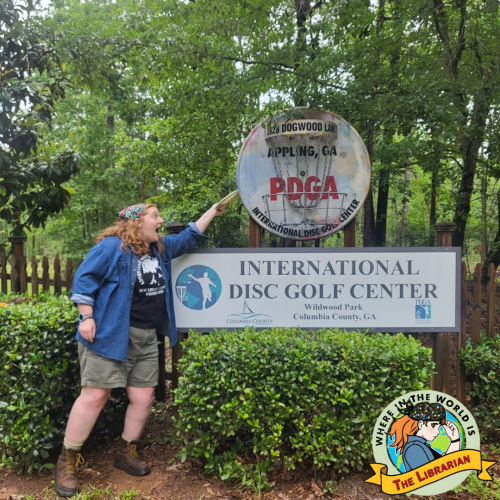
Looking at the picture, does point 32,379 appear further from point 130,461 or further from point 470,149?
point 470,149

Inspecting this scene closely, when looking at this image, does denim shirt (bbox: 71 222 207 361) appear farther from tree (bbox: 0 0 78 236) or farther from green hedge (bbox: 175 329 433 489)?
tree (bbox: 0 0 78 236)

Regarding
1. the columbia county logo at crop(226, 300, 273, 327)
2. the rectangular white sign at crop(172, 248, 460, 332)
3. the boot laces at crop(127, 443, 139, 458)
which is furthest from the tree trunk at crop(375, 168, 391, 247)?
the boot laces at crop(127, 443, 139, 458)

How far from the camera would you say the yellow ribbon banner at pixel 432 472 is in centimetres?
227

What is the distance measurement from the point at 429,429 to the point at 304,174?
210 centimetres

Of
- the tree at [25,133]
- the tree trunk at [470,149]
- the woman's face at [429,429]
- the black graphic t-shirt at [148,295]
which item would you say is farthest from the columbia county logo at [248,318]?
the tree trunk at [470,149]

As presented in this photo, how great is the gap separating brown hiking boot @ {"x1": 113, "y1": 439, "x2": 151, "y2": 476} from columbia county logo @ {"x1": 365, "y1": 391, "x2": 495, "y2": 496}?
1461mm

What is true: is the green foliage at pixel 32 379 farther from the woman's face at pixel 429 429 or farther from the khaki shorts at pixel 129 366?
the woman's face at pixel 429 429

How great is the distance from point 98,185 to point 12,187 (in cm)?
889

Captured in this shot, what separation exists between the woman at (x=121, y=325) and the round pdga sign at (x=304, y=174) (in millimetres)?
1020

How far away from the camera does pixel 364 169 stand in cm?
346

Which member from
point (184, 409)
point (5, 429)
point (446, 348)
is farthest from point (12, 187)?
point (446, 348)

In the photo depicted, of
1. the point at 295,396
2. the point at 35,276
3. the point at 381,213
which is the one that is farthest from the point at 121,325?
the point at 381,213

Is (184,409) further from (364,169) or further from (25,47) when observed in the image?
(25,47)

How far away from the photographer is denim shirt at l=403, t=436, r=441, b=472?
2.29 metres
